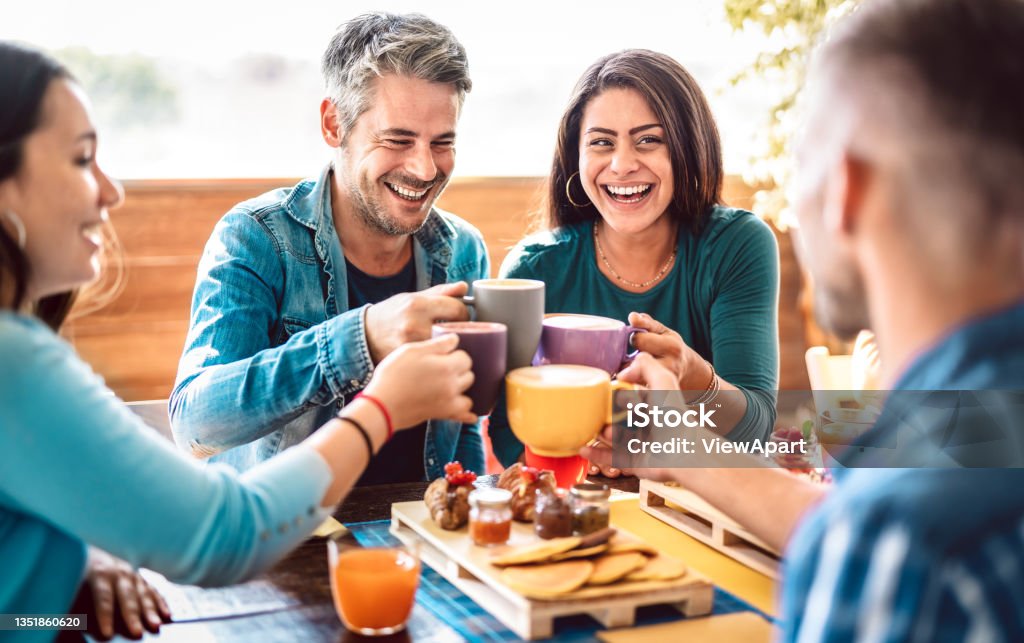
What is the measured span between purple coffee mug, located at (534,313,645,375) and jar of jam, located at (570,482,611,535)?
0.63 feet

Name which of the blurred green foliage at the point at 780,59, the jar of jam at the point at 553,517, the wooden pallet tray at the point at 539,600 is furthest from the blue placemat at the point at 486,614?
Result: the blurred green foliage at the point at 780,59

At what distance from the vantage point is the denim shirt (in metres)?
1.54

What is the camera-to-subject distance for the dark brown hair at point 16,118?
0.96 metres

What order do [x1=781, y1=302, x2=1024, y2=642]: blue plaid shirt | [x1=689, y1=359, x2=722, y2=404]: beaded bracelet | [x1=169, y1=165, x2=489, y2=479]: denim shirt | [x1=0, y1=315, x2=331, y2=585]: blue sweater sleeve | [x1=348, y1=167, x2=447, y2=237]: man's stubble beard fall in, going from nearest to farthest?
[x1=781, y1=302, x2=1024, y2=642]: blue plaid shirt → [x1=0, y1=315, x2=331, y2=585]: blue sweater sleeve → [x1=169, y1=165, x2=489, y2=479]: denim shirt → [x1=689, y1=359, x2=722, y2=404]: beaded bracelet → [x1=348, y1=167, x2=447, y2=237]: man's stubble beard

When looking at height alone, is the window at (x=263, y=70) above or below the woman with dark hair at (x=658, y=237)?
above

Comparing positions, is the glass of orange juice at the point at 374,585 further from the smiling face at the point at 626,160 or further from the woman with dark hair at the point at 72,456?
the smiling face at the point at 626,160

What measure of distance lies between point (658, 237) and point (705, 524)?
946 millimetres

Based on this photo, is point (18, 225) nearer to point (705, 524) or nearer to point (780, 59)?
point (705, 524)

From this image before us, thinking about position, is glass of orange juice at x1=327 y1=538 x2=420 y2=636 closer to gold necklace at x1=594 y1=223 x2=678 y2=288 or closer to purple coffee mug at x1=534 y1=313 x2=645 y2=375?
purple coffee mug at x1=534 y1=313 x2=645 y2=375

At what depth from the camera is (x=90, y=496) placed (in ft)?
3.05

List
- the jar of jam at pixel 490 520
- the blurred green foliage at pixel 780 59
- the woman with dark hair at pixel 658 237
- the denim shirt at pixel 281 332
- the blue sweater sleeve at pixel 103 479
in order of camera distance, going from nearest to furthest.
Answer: the blue sweater sleeve at pixel 103 479
the jar of jam at pixel 490 520
the denim shirt at pixel 281 332
the woman with dark hair at pixel 658 237
the blurred green foliage at pixel 780 59

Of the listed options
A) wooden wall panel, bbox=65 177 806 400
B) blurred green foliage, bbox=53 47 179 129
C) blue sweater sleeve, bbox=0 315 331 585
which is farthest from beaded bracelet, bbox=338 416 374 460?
blurred green foliage, bbox=53 47 179 129

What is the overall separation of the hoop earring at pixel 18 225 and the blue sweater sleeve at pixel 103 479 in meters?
0.08

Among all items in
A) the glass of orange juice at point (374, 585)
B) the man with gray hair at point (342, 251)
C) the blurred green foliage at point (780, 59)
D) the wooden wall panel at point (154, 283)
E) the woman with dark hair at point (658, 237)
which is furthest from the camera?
the wooden wall panel at point (154, 283)
